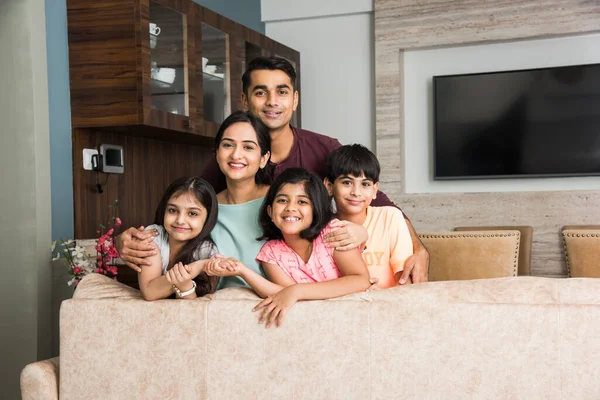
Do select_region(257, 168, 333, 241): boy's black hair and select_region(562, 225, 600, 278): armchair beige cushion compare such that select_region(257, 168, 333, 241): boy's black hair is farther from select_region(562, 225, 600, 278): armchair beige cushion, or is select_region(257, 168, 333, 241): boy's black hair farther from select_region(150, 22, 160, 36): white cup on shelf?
select_region(150, 22, 160, 36): white cup on shelf

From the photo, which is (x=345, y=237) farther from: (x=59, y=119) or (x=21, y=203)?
(x=59, y=119)

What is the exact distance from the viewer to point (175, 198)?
196 centimetres

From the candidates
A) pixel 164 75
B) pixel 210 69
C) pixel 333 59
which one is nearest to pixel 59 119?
pixel 164 75

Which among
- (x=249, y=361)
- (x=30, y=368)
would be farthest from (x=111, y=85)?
(x=249, y=361)

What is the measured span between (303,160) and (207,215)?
2.38ft

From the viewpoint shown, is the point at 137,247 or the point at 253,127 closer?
the point at 137,247

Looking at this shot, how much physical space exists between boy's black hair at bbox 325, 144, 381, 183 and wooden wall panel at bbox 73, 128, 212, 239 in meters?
1.71

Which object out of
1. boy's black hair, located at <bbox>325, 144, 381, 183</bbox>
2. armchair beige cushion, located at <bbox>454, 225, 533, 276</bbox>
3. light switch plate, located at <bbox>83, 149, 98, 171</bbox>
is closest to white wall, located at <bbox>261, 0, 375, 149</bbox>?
armchair beige cushion, located at <bbox>454, 225, 533, 276</bbox>

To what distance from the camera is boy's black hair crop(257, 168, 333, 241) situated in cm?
195

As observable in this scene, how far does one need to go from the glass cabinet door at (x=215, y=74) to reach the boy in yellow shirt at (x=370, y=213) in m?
2.04

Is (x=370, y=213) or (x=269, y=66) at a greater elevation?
(x=269, y=66)

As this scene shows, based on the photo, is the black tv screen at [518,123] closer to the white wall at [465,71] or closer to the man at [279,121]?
the white wall at [465,71]

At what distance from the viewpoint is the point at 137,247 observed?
189 cm

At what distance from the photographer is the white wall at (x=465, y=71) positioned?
17.6 ft
